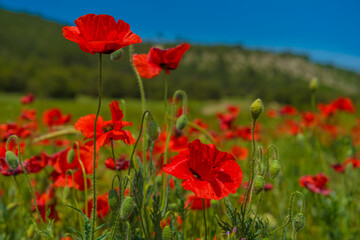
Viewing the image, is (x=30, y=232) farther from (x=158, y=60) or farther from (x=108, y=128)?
(x=158, y=60)

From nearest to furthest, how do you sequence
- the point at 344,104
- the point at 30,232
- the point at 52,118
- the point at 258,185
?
the point at 258,185
the point at 30,232
the point at 52,118
the point at 344,104

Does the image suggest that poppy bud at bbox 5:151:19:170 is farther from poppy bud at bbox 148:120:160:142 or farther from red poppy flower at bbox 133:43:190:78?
red poppy flower at bbox 133:43:190:78

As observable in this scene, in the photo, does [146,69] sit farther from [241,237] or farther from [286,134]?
[286,134]

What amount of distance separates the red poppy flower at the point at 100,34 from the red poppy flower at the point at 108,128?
0.74ft

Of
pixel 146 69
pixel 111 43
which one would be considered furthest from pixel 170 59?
pixel 111 43

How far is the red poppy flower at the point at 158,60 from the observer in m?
1.13

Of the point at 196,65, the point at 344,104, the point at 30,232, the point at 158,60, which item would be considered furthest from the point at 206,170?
the point at 196,65

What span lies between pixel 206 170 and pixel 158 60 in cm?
48

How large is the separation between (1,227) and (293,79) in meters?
109

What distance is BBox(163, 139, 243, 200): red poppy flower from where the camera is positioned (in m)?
0.82

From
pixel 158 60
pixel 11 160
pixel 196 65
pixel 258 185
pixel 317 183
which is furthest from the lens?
pixel 196 65

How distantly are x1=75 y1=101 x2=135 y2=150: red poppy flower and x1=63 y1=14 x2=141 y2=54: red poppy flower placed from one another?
0.74ft

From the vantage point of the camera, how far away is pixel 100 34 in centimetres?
85

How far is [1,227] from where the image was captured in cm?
164
